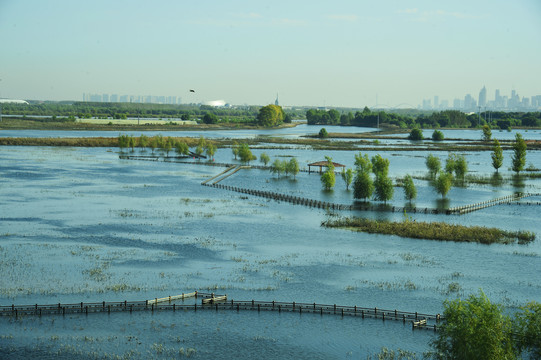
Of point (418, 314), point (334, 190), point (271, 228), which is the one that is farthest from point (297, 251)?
point (334, 190)

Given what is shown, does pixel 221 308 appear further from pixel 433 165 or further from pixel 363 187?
pixel 433 165

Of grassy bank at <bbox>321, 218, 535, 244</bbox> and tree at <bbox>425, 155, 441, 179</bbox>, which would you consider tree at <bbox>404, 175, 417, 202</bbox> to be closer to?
grassy bank at <bbox>321, 218, 535, 244</bbox>

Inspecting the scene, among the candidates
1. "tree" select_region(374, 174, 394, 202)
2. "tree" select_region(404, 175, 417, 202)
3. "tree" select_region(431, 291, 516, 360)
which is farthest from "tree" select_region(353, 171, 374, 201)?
"tree" select_region(431, 291, 516, 360)

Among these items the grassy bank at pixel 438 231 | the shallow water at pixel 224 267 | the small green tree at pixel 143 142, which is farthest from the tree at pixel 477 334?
the small green tree at pixel 143 142

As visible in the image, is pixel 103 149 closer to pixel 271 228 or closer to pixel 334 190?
pixel 334 190

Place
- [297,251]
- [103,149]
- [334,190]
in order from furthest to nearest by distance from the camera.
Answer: [103,149] → [334,190] → [297,251]

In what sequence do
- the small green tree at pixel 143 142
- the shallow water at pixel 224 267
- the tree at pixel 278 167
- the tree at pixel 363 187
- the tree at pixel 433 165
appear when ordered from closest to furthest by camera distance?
the shallow water at pixel 224 267 < the tree at pixel 363 187 < the tree at pixel 433 165 < the tree at pixel 278 167 < the small green tree at pixel 143 142

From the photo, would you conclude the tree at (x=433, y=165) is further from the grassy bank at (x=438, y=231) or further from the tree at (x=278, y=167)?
the grassy bank at (x=438, y=231)
